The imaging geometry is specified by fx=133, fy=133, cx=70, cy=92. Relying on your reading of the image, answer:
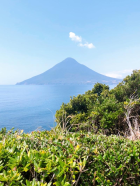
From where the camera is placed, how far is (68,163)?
50.2 inches

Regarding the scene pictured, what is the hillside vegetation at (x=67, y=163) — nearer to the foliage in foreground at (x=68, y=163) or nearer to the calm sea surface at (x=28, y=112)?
the foliage in foreground at (x=68, y=163)

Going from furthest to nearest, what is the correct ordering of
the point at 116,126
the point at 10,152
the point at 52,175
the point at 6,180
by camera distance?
the point at 116,126, the point at 10,152, the point at 52,175, the point at 6,180

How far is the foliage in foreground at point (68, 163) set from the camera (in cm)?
119

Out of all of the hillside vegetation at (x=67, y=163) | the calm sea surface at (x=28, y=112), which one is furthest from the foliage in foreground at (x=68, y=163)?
the calm sea surface at (x=28, y=112)

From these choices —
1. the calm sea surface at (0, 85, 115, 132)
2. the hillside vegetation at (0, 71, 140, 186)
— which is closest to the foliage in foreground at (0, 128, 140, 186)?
the hillside vegetation at (0, 71, 140, 186)

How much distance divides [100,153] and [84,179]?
0.33 meters

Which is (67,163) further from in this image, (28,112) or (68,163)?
(28,112)

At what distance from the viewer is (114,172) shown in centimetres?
151

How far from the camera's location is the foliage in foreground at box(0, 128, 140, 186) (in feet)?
3.92

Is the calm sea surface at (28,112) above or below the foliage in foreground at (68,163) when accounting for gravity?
below

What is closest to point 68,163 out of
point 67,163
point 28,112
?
point 67,163

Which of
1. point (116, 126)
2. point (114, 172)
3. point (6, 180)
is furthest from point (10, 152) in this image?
point (116, 126)

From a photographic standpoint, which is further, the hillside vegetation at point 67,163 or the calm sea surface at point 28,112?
the calm sea surface at point 28,112

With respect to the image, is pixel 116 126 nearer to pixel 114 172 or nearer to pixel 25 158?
pixel 114 172
